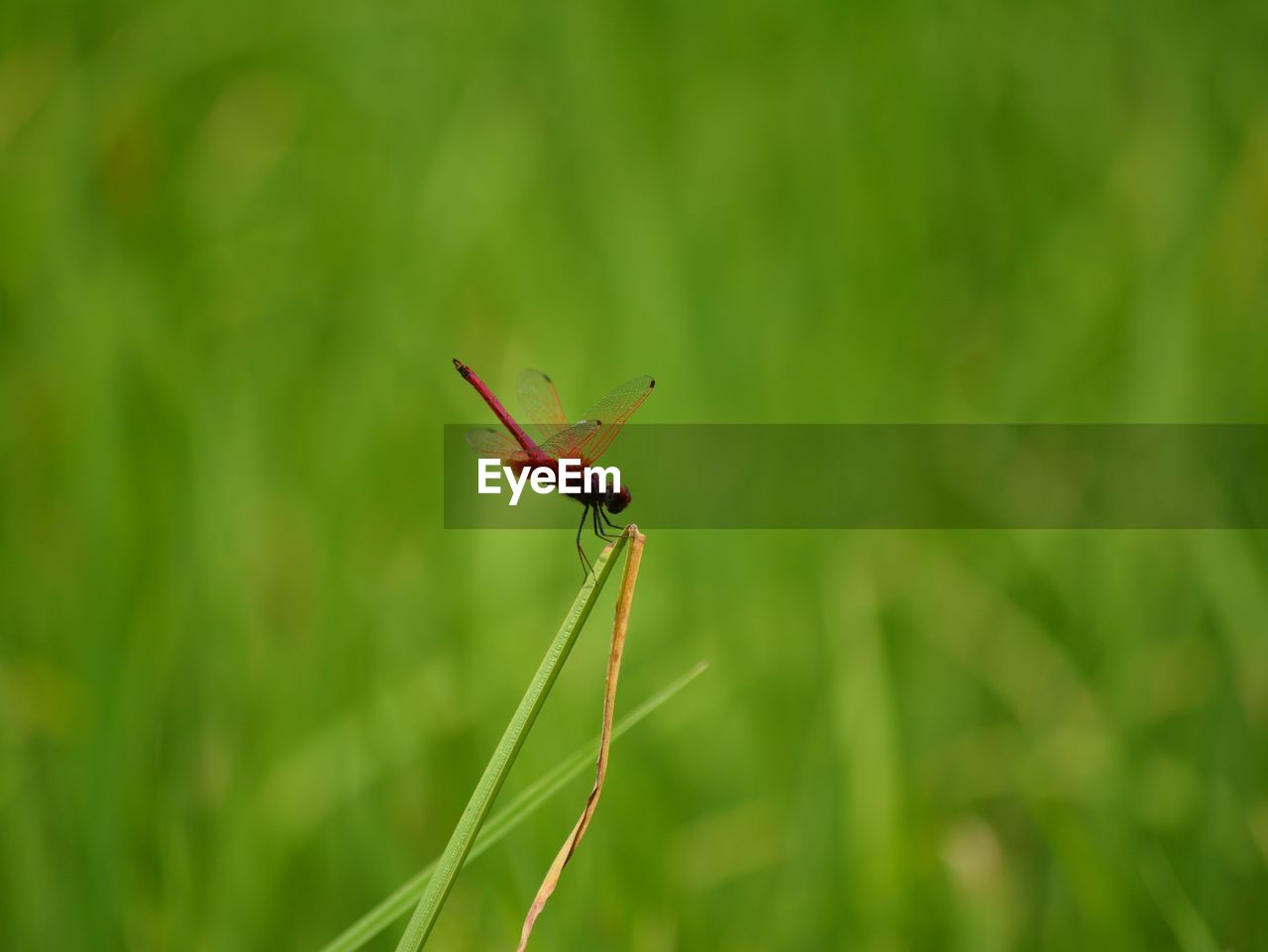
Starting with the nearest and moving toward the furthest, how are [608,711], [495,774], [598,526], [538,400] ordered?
[495,774] < [608,711] < [598,526] < [538,400]

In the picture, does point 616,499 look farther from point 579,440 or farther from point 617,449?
point 617,449

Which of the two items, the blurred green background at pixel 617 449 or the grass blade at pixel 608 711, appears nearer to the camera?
the grass blade at pixel 608 711

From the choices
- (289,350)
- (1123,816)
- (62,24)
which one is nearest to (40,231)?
(289,350)

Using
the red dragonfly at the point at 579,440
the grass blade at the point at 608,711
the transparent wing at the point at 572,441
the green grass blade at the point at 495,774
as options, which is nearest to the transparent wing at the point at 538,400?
the red dragonfly at the point at 579,440

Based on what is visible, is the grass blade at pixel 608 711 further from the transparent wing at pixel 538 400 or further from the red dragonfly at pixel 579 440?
the transparent wing at pixel 538 400

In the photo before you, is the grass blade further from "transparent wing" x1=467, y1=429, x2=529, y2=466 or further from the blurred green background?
the blurred green background

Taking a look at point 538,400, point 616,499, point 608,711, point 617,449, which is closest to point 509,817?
point 608,711

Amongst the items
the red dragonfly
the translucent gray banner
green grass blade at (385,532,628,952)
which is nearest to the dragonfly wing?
the red dragonfly
